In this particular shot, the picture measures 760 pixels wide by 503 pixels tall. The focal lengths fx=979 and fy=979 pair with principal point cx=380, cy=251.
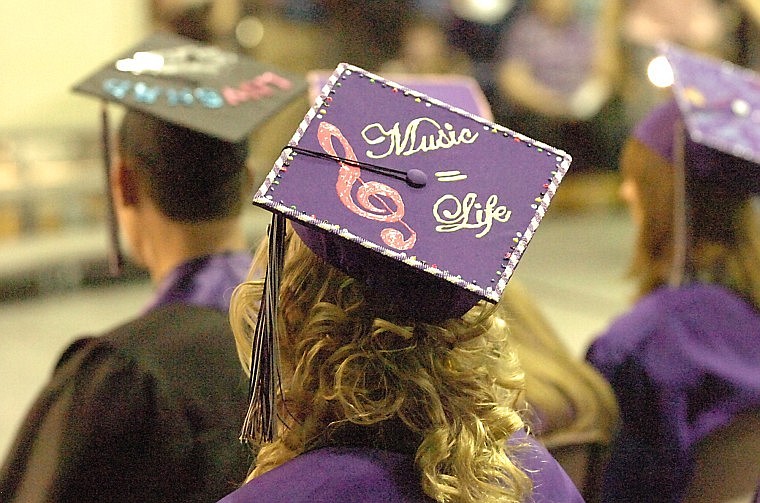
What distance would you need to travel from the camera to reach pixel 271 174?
1.04 m

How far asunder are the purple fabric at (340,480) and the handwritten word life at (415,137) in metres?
0.33

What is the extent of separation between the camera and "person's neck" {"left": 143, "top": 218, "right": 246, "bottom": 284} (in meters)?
1.79

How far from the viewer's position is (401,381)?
1053 millimetres

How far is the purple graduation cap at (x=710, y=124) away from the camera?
1951 millimetres

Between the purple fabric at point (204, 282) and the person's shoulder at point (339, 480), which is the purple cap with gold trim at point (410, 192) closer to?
the person's shoulder at point (339, 480)

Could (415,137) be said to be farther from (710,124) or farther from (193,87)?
(710,124)

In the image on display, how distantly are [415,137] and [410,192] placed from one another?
0.07 m

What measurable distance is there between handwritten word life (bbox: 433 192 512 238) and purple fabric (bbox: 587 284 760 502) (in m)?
0.99

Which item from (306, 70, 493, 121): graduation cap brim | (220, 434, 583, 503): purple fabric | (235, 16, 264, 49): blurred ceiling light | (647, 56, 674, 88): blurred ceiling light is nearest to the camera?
(220, 434, 583, 503): purple fabric

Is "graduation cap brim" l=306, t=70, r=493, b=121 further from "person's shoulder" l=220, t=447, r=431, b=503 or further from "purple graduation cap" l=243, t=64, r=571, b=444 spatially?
"person's shoulder" l=220, t=447, r=431, b=503

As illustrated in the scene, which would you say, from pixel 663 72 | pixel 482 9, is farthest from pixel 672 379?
pixel 482 9

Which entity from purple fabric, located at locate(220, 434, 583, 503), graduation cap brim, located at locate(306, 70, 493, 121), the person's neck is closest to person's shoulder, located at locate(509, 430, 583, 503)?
purple fabric, located at locate(220, 434, 583, 503)

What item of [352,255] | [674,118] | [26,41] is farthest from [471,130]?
[26,41]

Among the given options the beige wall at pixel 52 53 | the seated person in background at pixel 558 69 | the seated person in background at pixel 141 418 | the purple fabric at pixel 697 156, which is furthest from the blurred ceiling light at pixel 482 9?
the seated person in background at pixel 141 418
